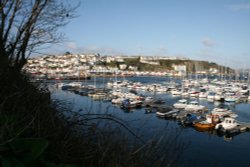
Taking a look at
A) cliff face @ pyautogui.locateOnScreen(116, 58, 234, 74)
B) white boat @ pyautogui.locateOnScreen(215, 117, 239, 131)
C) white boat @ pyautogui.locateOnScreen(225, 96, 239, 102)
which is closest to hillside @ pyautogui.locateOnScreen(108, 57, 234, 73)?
cliff face @ pyautogui.locateOnScreen(116, 58, 234, 74)

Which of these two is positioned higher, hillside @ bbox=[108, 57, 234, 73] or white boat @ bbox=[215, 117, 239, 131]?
hillside @ bbox=[108, 57, 234, 73]

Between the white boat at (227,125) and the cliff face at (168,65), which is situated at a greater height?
the cliff face at (168,65)

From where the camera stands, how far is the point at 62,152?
1958mm

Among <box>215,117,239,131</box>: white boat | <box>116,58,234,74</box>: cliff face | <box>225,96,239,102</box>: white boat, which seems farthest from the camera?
<box>116,58,234,74</box>: cliff face

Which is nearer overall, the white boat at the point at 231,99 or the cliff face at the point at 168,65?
the white boat at the point at 231,99

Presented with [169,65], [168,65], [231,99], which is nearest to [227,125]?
[231,99]

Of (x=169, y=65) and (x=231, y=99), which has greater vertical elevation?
(x=169, y=65)

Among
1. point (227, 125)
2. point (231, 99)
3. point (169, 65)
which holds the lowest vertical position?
point (227, 125)

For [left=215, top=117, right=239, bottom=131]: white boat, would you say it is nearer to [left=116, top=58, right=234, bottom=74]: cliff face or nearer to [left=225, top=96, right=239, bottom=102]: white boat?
[left=225, top=96, right=239, bottom=102]: white boat

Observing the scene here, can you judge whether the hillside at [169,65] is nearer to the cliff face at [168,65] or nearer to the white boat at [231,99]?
the cliff face at [168,65]

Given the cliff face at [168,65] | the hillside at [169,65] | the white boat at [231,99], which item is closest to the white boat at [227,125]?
the white boat at [231,99]

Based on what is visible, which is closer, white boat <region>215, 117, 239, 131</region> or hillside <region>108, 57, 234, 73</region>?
white boat <region>215, 117, 239, 131</region>

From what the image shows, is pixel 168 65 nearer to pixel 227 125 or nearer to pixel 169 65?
pixel 169 65

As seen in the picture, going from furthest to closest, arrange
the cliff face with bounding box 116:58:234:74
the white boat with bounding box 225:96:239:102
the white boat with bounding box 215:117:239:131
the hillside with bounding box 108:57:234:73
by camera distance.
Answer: the cliff face with bounding box 116:58:234:74 → the hillside with bounding box 108:57:234:73 → the white boat with bounding box 225:96:239:102 → the white boat with bounding box 215:117:239:131
